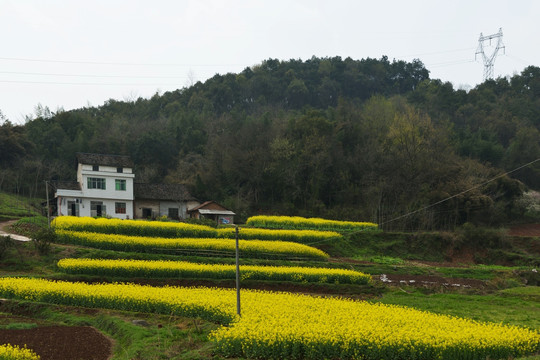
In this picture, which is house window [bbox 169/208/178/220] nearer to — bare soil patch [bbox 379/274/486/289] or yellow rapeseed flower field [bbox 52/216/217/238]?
yellow rapeseed flower field [bbox 52/216/217/238]

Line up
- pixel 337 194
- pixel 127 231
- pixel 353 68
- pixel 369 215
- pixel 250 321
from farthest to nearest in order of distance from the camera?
pixel 353 68 → pixel 337 194 → pixel 369 215 → pixel 127 231 → pixel 250 321

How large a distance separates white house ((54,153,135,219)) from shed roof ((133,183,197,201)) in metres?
1.70

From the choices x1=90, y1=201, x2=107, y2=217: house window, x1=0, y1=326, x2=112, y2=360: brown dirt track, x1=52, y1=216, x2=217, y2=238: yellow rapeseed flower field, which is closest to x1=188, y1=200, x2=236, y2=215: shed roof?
x1=90, y1=201, x2=107, y2=217: house window

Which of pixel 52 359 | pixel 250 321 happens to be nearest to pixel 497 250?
pixel 250 321

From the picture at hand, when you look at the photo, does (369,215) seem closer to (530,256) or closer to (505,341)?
(530,256)

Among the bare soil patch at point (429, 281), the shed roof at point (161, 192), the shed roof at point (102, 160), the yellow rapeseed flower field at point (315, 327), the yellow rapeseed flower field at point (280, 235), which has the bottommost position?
the bare soil patch at point (429, 281)

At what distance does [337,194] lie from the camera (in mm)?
54188

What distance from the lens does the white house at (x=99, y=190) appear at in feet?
147

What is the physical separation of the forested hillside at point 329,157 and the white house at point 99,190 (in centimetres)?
827

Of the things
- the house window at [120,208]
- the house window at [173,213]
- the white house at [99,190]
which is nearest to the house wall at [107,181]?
the white house at [99,190]

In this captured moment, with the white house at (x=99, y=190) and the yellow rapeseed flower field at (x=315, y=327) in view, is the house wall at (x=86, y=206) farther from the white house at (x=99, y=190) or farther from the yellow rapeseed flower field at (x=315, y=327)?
the yellow rapeseed flower field at (x=315, y=327)

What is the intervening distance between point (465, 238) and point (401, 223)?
7.37 meters

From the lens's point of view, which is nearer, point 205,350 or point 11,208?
point 205,350

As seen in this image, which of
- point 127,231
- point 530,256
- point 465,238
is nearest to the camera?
point 127,231
